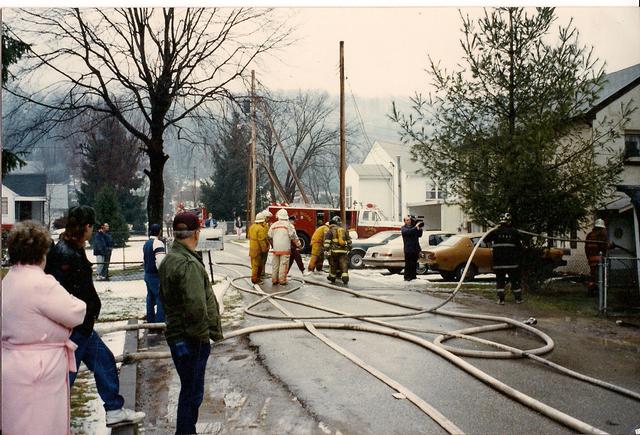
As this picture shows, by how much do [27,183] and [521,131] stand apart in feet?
23.8

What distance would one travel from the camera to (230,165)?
721 cm

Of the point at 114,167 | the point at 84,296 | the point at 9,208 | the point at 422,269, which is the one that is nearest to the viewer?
the point at 84,296

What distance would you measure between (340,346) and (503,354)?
185 centimetres

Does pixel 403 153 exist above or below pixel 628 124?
below

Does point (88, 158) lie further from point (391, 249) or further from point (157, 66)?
point (391, 249)

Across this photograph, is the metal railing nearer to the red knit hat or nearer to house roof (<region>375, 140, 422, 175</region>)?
house roof (<region>375, 140, 422, 175</region>)

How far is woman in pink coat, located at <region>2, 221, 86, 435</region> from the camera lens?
3.53 meters

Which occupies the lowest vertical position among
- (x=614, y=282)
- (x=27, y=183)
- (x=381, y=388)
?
(x=381, y=388)

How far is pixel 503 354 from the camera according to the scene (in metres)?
6.29

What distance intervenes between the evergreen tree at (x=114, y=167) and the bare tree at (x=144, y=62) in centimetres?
12

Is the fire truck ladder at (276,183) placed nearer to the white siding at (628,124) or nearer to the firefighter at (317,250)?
the firefighter at (317,250)

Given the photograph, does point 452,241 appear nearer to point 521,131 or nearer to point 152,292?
point 521,131

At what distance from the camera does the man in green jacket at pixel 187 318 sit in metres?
3.86

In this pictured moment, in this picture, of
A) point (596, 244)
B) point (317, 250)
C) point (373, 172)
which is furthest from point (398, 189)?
point (596, 244)
